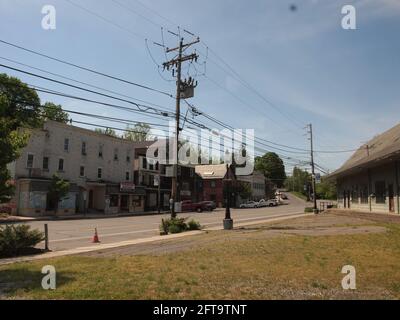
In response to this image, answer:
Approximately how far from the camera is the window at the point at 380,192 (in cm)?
2970

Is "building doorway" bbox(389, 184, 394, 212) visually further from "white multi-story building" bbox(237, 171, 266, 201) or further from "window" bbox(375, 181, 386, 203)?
"white multi-story building" bbox(237, 171, 266, 201)

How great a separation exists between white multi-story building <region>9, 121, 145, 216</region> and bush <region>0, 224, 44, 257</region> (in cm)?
2599

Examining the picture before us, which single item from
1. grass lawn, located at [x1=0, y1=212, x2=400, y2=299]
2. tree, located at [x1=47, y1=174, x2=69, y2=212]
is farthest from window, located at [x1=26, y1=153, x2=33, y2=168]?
grass lawn, located at [x1=0, y1=212, x2=400, y2=299]

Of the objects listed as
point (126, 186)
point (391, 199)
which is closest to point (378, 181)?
point (391, 199)

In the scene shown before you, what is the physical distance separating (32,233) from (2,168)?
157 inches

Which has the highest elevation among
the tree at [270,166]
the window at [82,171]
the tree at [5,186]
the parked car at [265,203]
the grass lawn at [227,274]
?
the tree at [270,166]

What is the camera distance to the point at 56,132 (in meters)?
49.8

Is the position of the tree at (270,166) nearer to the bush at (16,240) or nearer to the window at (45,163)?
the window at (45,163)

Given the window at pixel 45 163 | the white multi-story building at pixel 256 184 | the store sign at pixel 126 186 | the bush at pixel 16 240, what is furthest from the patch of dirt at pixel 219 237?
the white multi-story building at pixel 256 184

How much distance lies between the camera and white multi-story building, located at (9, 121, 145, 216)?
1743 inches

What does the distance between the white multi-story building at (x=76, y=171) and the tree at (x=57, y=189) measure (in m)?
0.96

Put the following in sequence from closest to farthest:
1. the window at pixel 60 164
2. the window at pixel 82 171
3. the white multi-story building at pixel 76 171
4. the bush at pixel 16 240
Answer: the bush at pixel 16 240, the white multi-story building at pixel 76 171, the window at pixel 60 164, the window at pixel 82 171
